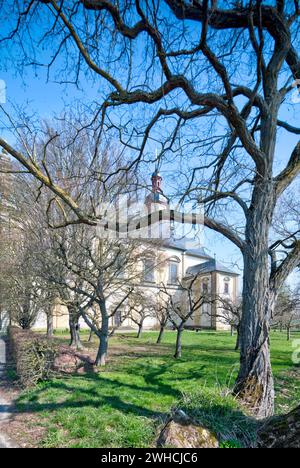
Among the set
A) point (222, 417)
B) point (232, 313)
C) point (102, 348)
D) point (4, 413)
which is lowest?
point (4, 413)

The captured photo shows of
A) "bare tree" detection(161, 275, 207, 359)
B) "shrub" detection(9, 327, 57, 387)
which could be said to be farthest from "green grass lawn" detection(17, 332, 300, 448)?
"bare tree" detection(161, 275, 207, 359)

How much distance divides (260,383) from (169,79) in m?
5.06

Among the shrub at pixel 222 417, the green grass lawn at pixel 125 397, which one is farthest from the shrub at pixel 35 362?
the shrub at pixel 222 417

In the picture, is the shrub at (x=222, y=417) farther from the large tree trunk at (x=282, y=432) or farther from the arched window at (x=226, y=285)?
the arched window at (x=226, y=285)

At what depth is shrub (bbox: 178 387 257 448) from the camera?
319 cm

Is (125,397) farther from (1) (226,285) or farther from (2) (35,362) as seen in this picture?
(1) (226,285)

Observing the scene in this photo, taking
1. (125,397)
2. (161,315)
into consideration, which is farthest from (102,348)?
(161,315)

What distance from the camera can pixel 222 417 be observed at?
3.61 meters

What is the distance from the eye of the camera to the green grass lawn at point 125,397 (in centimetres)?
472

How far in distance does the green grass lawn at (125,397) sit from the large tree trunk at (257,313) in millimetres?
503

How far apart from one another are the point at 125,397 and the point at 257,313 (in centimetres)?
386

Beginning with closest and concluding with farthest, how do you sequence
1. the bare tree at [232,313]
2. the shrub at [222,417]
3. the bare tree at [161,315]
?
the shrub at [222,417], the bare tree at [232,313], the bare tree at [161,315]

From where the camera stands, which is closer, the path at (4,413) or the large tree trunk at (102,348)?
the path at (4,413)

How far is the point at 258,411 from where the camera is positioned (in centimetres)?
486
